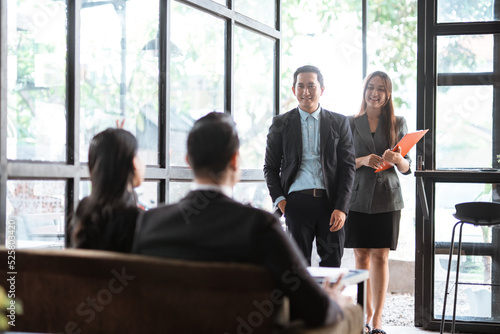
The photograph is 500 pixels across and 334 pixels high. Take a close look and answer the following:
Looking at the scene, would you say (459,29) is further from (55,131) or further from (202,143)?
(202,143)

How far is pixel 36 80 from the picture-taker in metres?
2.88

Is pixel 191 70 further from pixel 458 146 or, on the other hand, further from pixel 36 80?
pixel 458 146

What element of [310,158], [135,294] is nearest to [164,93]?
[310,158]

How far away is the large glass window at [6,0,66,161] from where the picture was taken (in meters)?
2.76

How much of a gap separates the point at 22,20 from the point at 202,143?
4.63 feet

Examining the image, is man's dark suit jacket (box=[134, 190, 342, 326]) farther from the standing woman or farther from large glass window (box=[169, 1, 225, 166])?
the standing woman

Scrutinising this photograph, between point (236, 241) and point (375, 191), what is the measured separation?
101 inches

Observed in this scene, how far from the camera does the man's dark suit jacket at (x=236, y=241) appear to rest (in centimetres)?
165

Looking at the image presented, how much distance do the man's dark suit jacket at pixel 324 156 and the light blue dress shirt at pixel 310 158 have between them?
0.08 feet

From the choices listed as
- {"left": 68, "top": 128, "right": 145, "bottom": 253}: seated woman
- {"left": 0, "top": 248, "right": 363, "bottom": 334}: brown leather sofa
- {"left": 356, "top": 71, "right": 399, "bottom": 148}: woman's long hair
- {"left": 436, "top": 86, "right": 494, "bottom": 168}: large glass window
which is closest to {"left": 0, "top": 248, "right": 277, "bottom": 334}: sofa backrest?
{"left": 0, "top": 248, "right": 363, "bottom": 334}: brown leather sofa

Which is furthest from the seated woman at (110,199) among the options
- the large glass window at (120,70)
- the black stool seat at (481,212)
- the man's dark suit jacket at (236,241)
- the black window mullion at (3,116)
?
the black stool seat at (481,212)

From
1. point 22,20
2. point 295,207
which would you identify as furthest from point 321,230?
point 22,20

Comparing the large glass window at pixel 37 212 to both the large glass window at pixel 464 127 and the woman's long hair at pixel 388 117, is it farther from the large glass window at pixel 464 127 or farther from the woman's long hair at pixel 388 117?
the large glass window at pixel 464 127

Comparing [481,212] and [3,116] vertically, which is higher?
[3,116]
